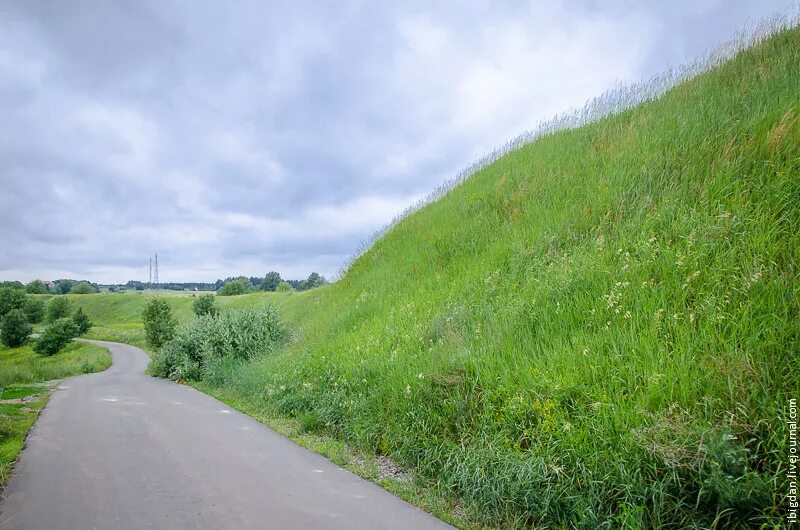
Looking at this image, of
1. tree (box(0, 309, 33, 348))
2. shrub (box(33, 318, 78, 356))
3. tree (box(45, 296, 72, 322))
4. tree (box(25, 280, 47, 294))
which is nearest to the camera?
shrub (box(33, 318, 78, 356))

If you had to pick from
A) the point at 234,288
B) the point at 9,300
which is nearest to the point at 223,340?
the point at 9,300

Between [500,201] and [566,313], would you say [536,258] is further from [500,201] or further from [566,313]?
[500,201]

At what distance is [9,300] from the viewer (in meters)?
68.4

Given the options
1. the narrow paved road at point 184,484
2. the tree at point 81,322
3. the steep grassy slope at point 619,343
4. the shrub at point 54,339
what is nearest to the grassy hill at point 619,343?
the steep grassy slope at point 619,343

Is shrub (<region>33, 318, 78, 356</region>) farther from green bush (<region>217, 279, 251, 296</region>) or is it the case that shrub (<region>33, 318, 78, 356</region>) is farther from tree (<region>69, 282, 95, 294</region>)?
tree (<region>69, 282, 95, 294</region>)

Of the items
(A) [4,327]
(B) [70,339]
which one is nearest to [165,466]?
(B) [70,339]

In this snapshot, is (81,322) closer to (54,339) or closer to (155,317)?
(54,339)

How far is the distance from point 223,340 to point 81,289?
464 feet

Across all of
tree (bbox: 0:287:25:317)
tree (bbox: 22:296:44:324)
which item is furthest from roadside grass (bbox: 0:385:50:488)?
tree (bbox: 22:296:44:324)

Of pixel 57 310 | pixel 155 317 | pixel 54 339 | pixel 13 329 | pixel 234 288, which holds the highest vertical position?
pixel 234 288

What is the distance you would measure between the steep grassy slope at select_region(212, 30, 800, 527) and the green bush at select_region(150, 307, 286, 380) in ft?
14.6

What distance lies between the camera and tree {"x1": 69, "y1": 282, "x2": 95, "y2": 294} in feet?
415

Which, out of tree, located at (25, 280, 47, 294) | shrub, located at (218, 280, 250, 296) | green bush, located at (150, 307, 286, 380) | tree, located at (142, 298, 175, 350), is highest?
tree, located at (25, 280, 47, 294)

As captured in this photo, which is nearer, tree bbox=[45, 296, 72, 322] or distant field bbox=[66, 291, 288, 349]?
tree bbox=[45, 296, 72, 322]
